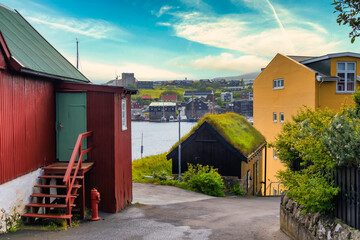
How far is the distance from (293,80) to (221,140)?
9390 millimetres

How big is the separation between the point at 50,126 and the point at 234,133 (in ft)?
46.7

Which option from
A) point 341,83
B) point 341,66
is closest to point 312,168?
point 341,83

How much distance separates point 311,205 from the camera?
24.2ft

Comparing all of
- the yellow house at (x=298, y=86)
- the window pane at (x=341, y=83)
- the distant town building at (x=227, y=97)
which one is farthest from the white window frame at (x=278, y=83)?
the distant town building at (x=227, y=97)


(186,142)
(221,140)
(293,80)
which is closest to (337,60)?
(293,80)

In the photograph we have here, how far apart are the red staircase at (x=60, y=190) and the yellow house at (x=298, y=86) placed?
14.2 meters

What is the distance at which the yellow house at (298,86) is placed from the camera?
78.7 feet

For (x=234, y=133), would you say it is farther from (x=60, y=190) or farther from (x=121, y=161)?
(x=60, y=190)

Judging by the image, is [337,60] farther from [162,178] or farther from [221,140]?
[162,178]

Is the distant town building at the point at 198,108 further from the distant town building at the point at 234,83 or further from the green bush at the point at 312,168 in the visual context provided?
the green bush at the point at 312,168

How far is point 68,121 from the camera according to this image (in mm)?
12227

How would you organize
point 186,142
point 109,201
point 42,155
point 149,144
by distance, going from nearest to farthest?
point 42,155
point 109,201
point 186,142
point 149,144

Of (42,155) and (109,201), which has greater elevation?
(42,155)

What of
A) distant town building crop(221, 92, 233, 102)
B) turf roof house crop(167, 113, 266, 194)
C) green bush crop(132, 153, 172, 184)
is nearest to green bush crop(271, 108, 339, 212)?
turf roof house crop(167, 113, 266, 194)
